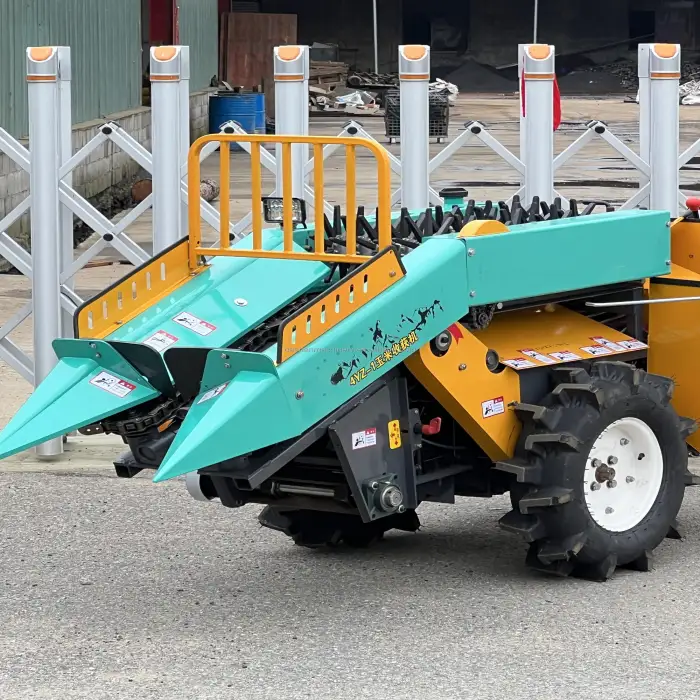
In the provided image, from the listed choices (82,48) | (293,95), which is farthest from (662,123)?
(82,48)

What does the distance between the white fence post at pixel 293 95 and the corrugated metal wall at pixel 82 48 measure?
7.49m

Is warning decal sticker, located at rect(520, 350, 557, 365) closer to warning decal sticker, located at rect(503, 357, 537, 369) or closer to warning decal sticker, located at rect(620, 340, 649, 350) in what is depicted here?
warning decal sticker, located at rect(503, 357, 537, 369)

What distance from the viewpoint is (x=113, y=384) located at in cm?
513

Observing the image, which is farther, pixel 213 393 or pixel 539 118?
pixel 539 118

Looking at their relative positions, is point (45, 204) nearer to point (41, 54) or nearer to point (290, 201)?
point (41, 54)

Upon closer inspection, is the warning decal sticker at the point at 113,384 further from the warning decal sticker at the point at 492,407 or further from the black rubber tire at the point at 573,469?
the black rubber tire at the point at 573,469

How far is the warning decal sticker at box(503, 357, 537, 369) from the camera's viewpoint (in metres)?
5.41

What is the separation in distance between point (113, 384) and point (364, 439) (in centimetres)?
88

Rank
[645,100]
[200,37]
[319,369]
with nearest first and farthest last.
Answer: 1. [319,369]
2. [645,100]
3. [200,37]

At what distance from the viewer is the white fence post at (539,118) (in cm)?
775

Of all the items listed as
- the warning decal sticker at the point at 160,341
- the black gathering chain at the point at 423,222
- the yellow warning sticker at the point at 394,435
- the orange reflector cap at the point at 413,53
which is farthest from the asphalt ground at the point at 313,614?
the orange reflector cap at the point at 413,53

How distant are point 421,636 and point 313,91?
31.9 m

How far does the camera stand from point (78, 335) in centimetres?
538

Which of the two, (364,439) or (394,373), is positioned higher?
(394,373)
